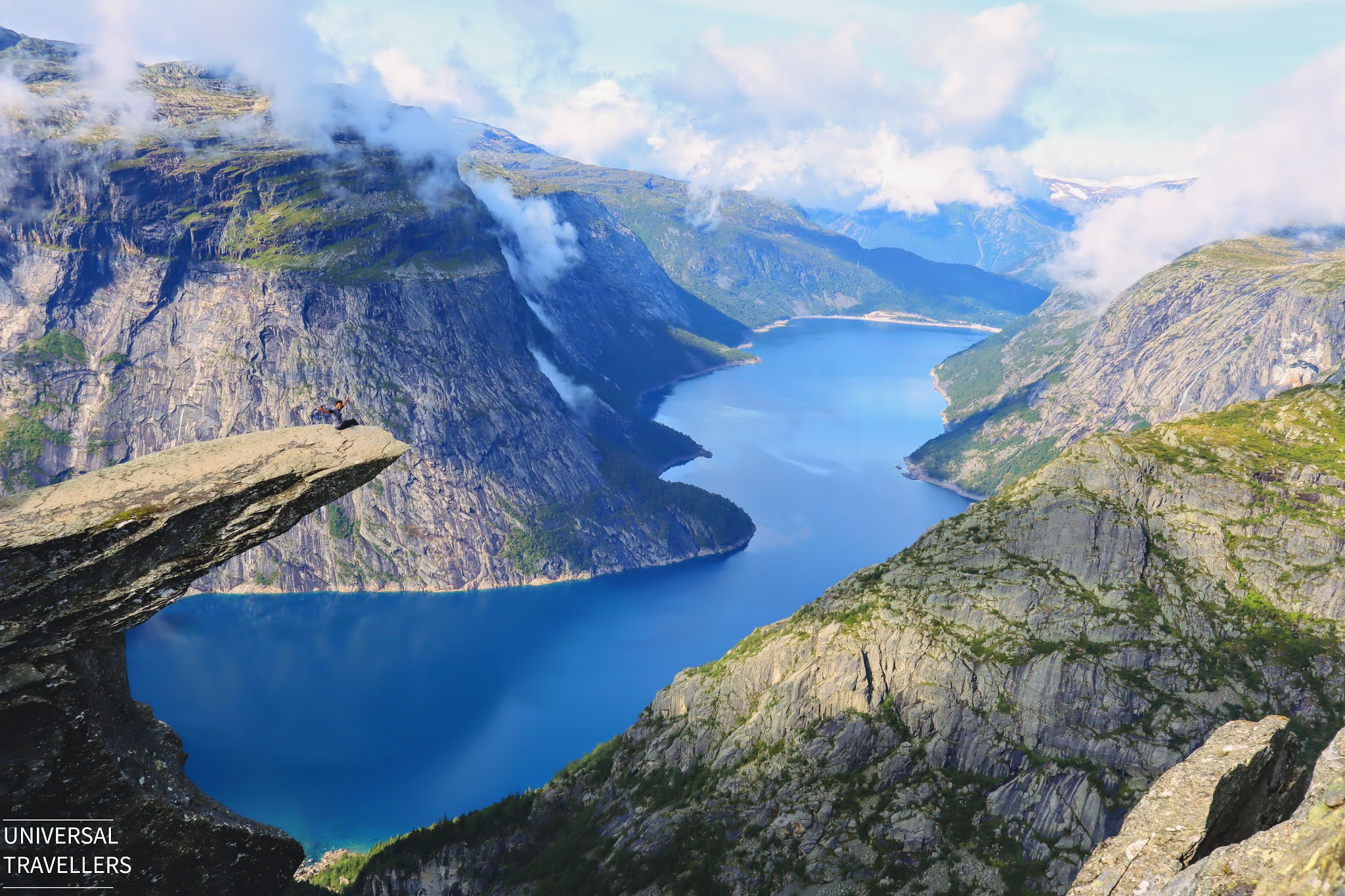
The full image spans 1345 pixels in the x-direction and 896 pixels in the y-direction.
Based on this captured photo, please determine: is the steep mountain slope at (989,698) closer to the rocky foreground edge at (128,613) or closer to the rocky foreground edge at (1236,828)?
the rocky foreground edge at (1236,828)

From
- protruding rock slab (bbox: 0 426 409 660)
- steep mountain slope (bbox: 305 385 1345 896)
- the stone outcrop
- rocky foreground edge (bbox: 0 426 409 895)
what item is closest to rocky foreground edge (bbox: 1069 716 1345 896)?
the stone outcrop

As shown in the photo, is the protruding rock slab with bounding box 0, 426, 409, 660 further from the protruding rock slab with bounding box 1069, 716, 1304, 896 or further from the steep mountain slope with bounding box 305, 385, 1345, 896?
the steep mountain slope with bounding box 305, 385, 1345, 896

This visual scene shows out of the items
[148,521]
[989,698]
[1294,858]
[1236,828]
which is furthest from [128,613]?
[989,698]

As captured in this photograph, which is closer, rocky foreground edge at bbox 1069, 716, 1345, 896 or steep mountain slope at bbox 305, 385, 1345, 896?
rocky foreground edge at bbox 1069, 716, 1345, 896

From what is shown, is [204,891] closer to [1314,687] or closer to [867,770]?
[867,770]

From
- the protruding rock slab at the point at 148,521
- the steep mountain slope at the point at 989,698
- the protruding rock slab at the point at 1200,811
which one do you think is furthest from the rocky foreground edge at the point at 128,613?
the steep mountain slope at the point at 989,698

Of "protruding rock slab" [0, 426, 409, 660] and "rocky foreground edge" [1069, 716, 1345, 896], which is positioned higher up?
"protruding rock slab" [0, 426, 409, 660]

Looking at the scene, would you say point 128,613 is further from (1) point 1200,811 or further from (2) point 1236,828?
(2) point 1236,828
